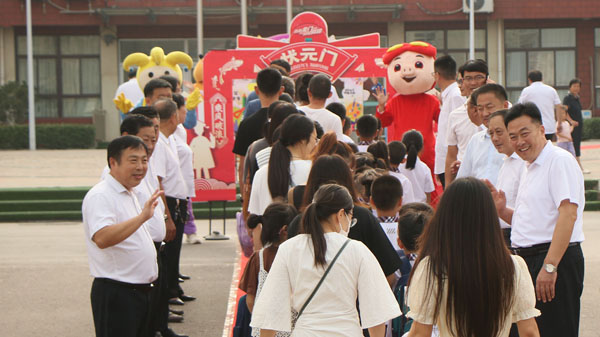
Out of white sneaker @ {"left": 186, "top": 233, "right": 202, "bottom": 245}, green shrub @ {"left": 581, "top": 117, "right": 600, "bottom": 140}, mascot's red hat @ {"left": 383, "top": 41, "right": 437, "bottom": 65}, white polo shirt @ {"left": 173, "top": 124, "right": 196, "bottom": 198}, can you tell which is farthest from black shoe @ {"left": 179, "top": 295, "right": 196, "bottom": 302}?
green shrub @ {"left": 581, "top": 117, "right": 600, "bottom": 140}

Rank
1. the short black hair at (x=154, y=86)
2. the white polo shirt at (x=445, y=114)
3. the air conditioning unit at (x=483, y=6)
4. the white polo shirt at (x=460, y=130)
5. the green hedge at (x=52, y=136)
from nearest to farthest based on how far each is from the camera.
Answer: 1. the white polo shirt at (x=460, y=130)
2. the short black hair at (x=154, y=86)
3. the white polo shirt at (x=445, y=114)
4. the green hedge at (x=52, y=136)
5. the air conditioning unit at (x=483, y=6)

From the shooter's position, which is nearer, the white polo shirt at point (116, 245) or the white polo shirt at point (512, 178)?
the white polo shirt at point (116, 245)

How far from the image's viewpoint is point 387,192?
588 centimetres

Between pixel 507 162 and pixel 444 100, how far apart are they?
3.33m

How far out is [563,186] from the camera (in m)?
4.83

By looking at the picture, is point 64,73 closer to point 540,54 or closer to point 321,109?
point 540,54

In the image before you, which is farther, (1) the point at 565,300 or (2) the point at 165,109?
(2) the point at 165,109

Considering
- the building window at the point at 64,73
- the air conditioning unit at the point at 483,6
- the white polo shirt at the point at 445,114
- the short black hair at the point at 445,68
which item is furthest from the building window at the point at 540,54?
the white polo shirt at the point at 445,114

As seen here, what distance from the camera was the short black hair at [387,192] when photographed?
5.88 meters

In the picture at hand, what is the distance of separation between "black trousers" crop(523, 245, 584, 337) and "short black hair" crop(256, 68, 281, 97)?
10.1ft

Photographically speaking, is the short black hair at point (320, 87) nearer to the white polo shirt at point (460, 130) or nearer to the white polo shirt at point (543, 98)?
the white polo shirt at point (460, 130)

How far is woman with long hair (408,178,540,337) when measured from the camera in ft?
11.4

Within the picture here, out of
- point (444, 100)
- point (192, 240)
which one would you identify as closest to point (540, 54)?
point (192, 240)

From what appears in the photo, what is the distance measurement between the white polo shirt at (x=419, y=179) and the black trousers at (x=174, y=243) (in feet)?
7.01
